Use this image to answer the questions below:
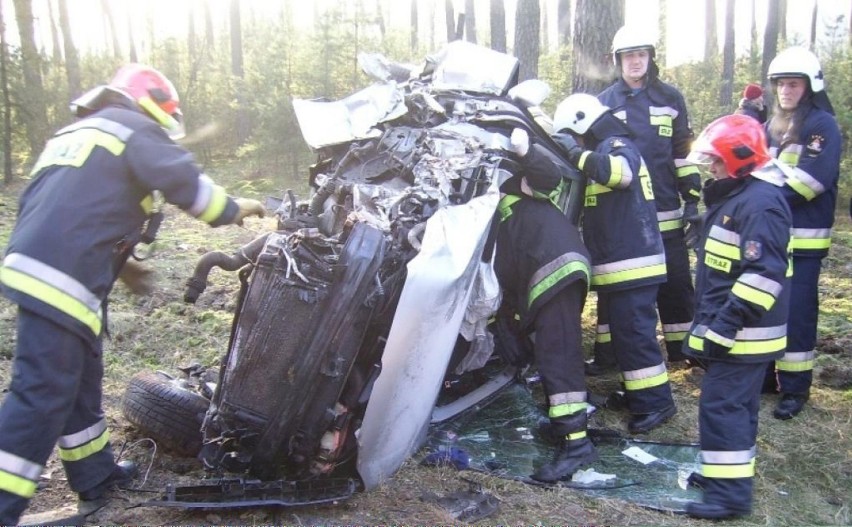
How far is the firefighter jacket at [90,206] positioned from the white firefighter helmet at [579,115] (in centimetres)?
218

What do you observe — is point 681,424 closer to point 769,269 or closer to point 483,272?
point 769,269

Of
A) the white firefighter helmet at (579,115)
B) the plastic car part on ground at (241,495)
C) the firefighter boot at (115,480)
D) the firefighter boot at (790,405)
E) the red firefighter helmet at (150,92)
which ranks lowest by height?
the firefighter boot at (790,405)

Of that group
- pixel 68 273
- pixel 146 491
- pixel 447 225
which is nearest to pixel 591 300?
pixel 447 225

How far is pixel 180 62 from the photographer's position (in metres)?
15.4

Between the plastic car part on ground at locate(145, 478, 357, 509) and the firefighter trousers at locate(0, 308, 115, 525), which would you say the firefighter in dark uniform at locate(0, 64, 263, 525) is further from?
the plastic car part on ground at locate(145, 478, 357, 509)

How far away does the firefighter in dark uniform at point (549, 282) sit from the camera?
3547 mm

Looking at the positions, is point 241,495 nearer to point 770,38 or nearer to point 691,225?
point 691,225

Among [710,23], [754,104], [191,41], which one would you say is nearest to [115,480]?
[754,104]

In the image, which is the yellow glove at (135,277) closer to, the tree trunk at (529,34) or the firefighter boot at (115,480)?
the firefighter boot at (115,480)

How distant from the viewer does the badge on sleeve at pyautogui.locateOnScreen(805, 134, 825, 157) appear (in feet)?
13.9

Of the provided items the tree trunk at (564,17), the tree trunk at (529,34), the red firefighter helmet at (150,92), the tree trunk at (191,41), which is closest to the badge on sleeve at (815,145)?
the red firefighter helmet at (150,92)

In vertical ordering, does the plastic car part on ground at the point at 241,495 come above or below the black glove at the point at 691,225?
below

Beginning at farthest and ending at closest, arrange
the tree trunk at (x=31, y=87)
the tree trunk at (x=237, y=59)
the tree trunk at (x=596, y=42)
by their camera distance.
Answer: the tree trunk at (x=237, y=59) → the tree trunk at (x=31, y=87) → the tree trunk at (x=596, y=42)

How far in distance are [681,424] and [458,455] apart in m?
1.51
